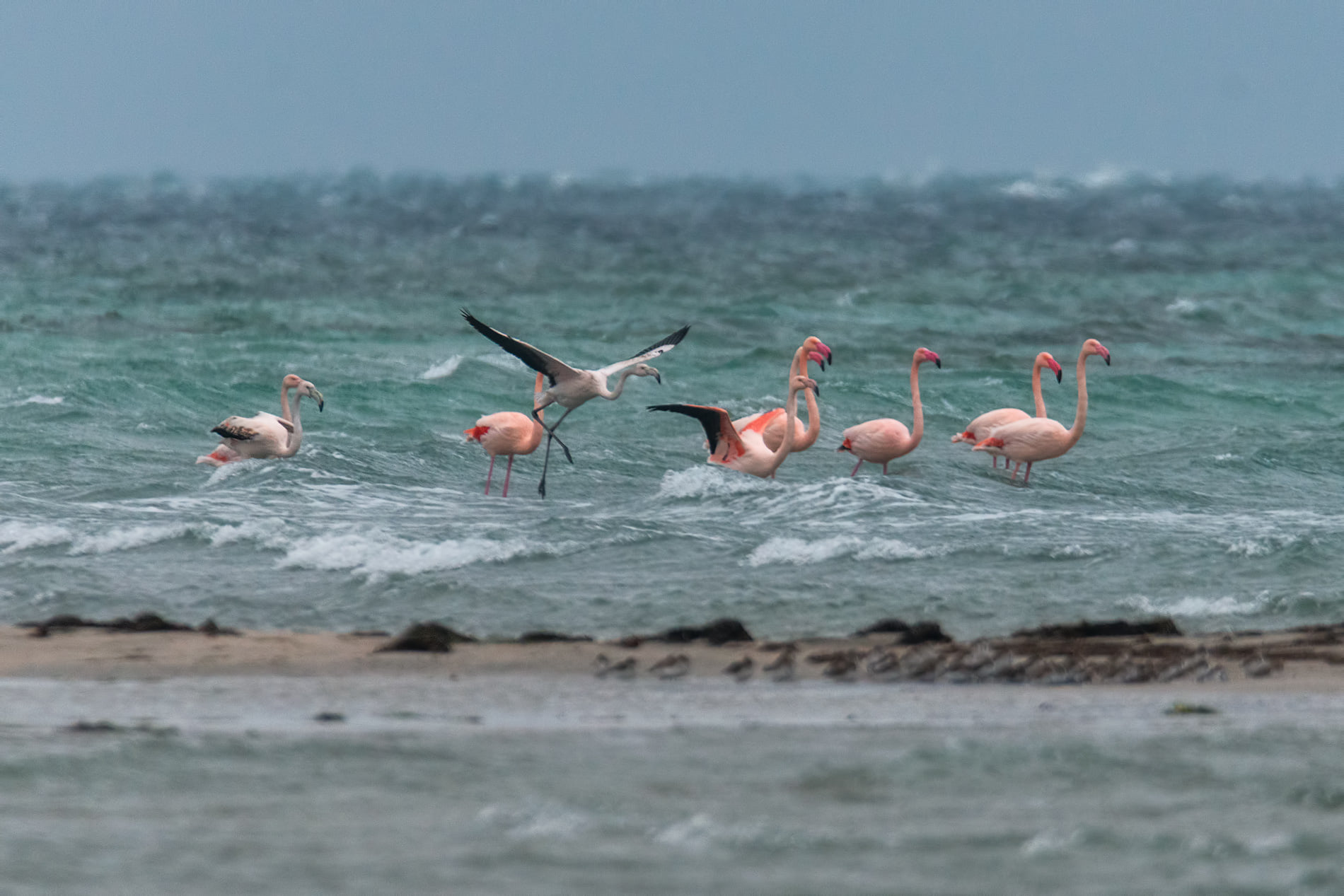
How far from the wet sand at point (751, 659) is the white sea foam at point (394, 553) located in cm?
211

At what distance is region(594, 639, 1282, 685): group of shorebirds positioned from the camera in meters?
7.46

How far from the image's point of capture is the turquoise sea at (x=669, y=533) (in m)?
5.31

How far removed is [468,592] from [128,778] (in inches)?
168

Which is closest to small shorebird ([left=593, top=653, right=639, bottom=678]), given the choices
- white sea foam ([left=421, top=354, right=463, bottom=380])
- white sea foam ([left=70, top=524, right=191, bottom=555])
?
white sea foam ([left=70, top=524, right=191, bottom=555])

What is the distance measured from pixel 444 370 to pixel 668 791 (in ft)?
56.3

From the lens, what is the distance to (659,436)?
57.8ft

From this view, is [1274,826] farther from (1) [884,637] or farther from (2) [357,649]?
(2) [357,649]

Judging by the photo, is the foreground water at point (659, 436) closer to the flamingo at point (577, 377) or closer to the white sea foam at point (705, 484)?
the white sea foam at point (705, 484)

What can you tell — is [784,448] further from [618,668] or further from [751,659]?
[618,668]

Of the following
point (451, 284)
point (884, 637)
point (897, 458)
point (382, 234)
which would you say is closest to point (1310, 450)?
point (897, 458)

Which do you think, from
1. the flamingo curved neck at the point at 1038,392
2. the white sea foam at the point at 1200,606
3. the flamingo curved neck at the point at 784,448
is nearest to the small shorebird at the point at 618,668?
the white sea foam at the point at 1200,606

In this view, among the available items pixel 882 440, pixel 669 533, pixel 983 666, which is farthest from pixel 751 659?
pixel 882 440

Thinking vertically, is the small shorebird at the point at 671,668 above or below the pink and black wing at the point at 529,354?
below

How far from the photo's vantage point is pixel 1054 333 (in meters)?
28.2
